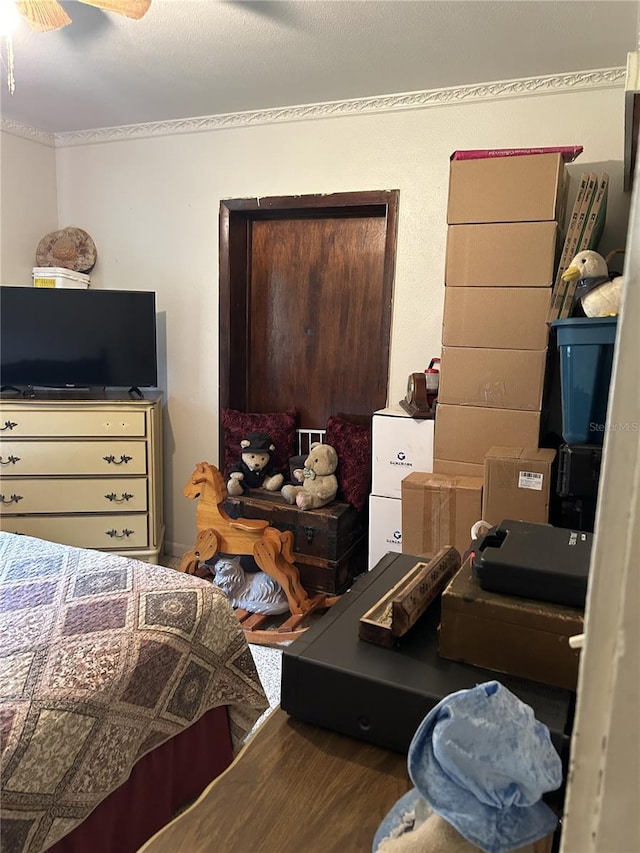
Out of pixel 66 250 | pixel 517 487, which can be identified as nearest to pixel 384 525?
pixel 517 487

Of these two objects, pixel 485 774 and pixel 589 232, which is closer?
pixel 485 774

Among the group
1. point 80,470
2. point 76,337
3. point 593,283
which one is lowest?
point 80,470

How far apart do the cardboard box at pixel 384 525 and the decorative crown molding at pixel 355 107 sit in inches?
70.3

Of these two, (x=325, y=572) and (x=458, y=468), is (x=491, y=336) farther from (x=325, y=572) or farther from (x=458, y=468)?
(x=325, y=572)

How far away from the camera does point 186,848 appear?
69cm

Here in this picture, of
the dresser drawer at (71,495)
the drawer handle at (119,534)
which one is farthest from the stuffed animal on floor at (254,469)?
the drawer handle at (119,534)

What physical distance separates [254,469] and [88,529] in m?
0.94

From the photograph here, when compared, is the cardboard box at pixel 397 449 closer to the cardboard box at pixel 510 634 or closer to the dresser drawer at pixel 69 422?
the dresser drawer at pixel 69 422

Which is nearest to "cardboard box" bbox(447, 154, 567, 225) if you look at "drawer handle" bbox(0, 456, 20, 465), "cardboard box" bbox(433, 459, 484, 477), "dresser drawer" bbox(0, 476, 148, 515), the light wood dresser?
"cardboard box" bbox(433, 459, 484, 477)

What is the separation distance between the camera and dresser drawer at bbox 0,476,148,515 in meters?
3.09

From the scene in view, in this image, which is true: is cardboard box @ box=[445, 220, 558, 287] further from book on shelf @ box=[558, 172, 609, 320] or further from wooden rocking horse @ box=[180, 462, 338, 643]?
wooden rocking horse @ box=[180, 462, 338, 643]

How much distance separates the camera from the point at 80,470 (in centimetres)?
312

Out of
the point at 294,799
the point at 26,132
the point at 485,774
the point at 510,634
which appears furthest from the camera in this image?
the point at 26,132

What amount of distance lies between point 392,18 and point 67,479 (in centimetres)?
251
